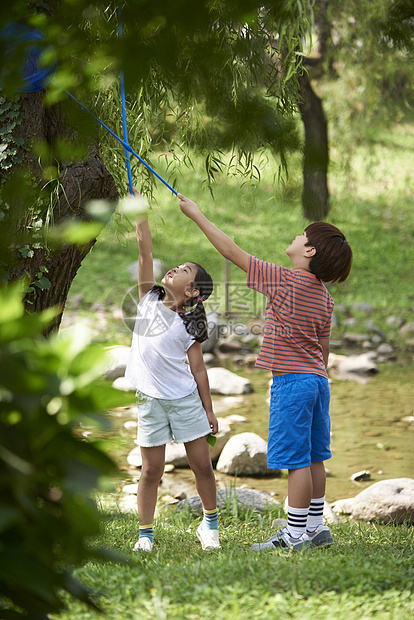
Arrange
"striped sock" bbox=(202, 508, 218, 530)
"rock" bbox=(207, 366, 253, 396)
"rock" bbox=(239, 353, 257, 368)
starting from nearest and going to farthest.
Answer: "striped sock" bbox=(202, 508, 218, 530) < "rock" bbox=(207, 366, 253, 396) < "rock" bbox=(239, 353, 257, 368)

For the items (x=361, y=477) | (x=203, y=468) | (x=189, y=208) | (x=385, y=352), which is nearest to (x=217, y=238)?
(x=189, y=208)

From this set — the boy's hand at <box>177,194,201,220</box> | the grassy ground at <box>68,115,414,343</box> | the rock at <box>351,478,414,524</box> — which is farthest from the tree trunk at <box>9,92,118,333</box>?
the grassy ground at <box>68,115,414,343</box>

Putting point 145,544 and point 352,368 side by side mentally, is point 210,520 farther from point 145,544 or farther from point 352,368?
point 352,368

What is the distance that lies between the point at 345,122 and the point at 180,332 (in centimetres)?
842

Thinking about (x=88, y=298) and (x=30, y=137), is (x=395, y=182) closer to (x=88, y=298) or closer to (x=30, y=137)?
(x=88, y=298)

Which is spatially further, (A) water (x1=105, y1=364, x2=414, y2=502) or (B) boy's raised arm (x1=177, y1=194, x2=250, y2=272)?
(A) water (x1=105, y1=364, x2=414, y2=502)

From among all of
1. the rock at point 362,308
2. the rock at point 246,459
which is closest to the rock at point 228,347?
the rock at point 362,308

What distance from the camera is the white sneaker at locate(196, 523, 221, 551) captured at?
2.69m

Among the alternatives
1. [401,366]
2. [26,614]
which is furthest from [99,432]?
[401,366]

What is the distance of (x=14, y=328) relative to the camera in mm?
831

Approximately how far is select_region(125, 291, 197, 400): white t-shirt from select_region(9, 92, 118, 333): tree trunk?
14.6 inches

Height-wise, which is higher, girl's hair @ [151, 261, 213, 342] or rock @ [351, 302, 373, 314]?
girl's hair @ [151, 261, 213, 342]

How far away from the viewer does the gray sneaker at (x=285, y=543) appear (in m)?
2.56

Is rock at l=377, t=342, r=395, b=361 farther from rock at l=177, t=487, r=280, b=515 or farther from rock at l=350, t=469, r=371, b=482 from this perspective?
rock at l=177, t=487, r=280, b=515
